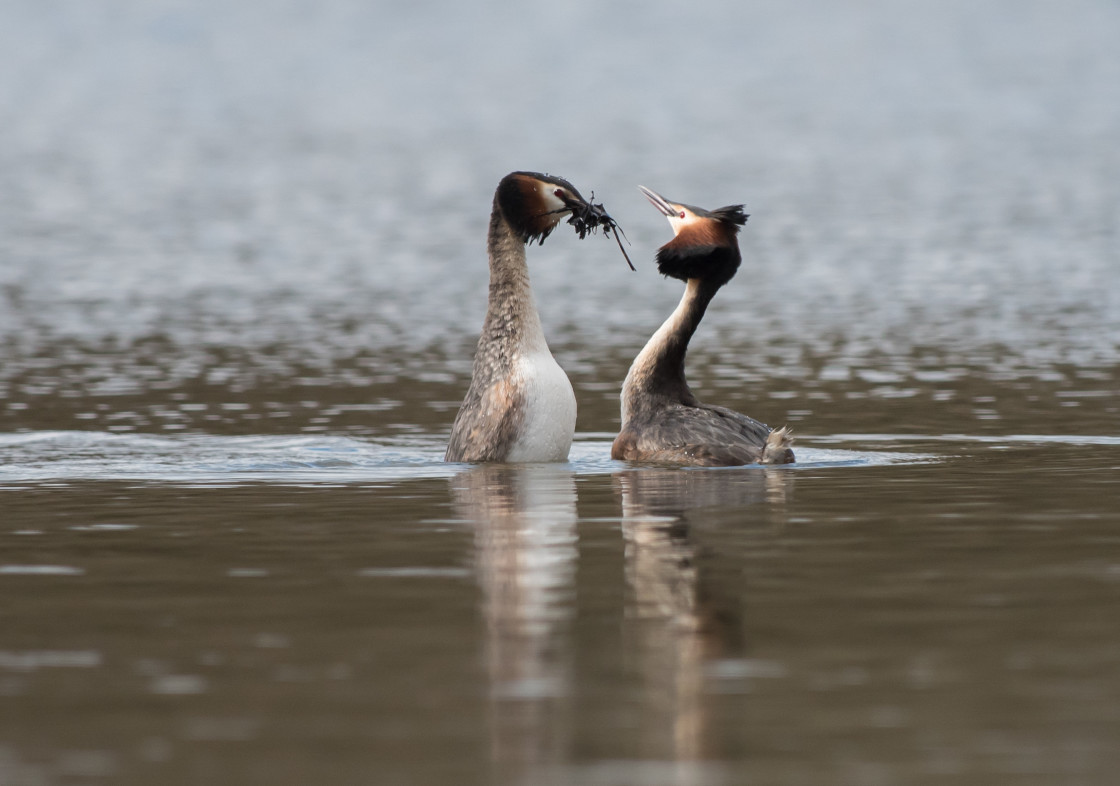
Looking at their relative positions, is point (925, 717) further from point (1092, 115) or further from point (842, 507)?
point (1092, 115)

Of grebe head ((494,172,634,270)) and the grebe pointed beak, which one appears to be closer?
grebe head ((494,172,634,270))

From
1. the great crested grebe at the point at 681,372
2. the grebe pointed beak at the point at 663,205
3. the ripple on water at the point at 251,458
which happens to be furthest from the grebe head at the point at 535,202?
the ripple on water at the point at 251,458

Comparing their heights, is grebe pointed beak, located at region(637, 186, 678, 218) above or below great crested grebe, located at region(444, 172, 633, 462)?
above

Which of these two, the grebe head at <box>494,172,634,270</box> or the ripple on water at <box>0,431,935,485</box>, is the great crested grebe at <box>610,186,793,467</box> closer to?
the ripple on water at <box>0,431,935,485</box>

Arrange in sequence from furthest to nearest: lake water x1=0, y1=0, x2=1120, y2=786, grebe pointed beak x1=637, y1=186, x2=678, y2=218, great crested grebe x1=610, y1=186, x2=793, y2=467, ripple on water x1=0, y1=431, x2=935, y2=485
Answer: grebe pointed beak x1=637, y1=186, x2=678, y2=218, great crested grebe x1=610, y1=186, x2=793, y2=467, ripple on water x1=0, y1=431, x2=935, y2=485, lake water x1=0, y1=0, x2=1120, y2=786

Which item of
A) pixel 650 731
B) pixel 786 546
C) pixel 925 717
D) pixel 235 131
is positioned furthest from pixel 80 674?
pixel 235 131

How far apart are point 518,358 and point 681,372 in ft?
5.74

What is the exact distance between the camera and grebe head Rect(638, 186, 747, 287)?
16.6 metres

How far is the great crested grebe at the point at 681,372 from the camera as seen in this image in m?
15.8

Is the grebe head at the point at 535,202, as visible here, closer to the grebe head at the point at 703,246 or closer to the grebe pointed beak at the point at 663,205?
the grebe head at the point at 703,246

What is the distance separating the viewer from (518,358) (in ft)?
51.4

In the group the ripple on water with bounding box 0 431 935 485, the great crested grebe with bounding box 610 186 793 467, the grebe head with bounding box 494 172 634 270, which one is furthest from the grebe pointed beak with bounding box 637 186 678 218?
the ripple on water with bounding box 0 431 935 485

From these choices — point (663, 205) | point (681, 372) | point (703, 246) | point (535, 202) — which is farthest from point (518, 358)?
point (663, 205)

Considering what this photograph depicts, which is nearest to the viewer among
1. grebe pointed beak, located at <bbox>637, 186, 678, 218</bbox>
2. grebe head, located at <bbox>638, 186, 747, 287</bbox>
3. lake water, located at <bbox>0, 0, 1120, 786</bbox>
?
lake water, located at <bbox>0, 0, 1120, 786</bbox>
